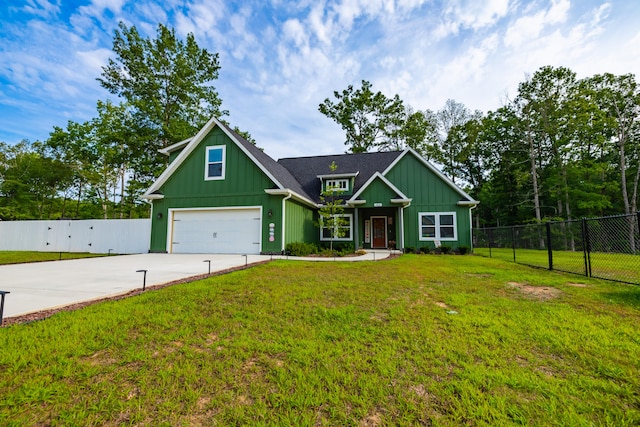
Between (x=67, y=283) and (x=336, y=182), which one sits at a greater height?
(x=336, y=182)

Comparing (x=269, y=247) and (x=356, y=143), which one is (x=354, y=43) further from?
(x=356, y=143)

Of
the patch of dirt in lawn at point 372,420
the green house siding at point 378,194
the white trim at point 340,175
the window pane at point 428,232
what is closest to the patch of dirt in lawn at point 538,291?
the patch of dirt in lawn at point 372,420

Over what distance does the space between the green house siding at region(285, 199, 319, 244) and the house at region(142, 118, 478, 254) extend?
46 millimetres

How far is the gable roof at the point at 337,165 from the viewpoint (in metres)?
17.0

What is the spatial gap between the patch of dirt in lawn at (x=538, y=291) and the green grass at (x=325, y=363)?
0.38 meters

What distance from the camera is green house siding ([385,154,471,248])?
1479 cm

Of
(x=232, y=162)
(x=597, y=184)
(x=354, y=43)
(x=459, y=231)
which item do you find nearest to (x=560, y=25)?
(x=354, y=43)

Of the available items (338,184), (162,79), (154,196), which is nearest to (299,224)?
(338,184)

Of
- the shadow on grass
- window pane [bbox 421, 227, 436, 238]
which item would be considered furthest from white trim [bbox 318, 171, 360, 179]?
the shadow on grass

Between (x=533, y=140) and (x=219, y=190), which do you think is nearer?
(x=219, y=190)

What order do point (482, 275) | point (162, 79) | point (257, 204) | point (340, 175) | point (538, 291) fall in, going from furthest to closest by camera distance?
point (162, 79)
point (340, 175)
point (257, 204)
point (482, 275)
point (538, 291)

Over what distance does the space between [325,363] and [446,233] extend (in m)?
14.3

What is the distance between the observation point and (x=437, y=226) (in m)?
15.1

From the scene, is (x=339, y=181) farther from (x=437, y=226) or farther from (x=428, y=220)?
(x=437, y=226)
